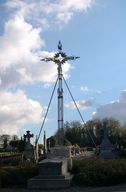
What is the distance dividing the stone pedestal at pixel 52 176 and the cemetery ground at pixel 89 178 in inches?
12.9

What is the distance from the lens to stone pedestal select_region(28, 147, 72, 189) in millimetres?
16141

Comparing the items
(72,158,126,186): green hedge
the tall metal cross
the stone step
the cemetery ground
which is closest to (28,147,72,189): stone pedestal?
the stone step

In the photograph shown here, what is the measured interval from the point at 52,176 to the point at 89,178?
1.48 meters

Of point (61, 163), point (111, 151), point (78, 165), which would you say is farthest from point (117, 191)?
point (111, 151)

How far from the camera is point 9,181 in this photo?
17.1 meters

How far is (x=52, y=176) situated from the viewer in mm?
16688

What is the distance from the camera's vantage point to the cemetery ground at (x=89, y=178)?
625 inches

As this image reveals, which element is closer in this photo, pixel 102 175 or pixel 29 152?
pixel 102 175

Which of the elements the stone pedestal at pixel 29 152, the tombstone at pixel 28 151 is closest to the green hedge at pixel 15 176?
the tombstone at pixel 28 151

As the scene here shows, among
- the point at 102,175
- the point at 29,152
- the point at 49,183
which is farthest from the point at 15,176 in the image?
the point at 29,152

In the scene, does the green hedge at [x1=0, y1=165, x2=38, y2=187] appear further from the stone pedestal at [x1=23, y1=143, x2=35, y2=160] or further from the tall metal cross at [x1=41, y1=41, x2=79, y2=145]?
the stone pedestal at [x1=23, y1=143, x2=35, y2=160]

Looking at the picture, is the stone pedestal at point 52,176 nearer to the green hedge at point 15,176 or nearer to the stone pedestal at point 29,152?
the green hedge at point 15,176

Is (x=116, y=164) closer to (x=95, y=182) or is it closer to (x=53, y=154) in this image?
(x=95, y=182)

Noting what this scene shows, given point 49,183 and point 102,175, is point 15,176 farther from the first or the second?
point 102,175
